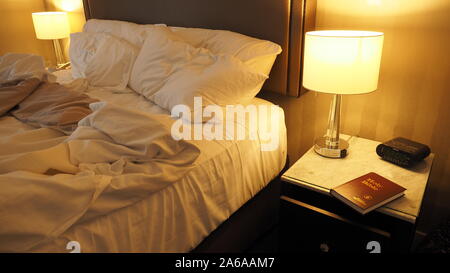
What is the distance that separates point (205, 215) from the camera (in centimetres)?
116

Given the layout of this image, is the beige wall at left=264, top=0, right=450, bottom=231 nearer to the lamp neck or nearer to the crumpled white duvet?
the lamp neck

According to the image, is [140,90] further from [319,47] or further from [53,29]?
[53,29]

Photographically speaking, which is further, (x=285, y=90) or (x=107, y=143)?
Result: (x=285, y=90)

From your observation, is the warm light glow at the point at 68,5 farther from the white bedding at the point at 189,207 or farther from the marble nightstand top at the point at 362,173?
the marble nightstand top at the point at 362,173

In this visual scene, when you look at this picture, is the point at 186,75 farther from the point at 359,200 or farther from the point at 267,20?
the point at 359,200

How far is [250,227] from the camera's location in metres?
1.45

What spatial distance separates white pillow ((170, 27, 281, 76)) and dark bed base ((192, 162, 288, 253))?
1.86 ft

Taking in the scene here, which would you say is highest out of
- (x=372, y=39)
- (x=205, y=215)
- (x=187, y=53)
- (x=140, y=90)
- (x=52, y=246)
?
(x=372, y=39)

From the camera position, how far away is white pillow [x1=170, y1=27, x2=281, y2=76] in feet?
4.99

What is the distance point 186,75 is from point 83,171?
0.71 metres

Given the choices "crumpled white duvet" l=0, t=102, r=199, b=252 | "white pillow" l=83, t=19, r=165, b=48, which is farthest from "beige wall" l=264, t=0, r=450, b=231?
"white pillow" l=83, t=19, r=165, b=48

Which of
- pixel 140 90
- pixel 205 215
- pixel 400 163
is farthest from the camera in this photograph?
pixel 140 90

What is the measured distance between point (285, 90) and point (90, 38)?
1352 mm
